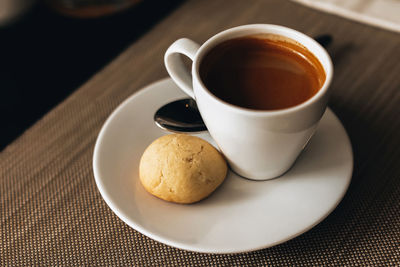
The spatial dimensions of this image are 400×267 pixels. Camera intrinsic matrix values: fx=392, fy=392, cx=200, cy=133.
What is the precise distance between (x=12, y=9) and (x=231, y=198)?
1.14 meters

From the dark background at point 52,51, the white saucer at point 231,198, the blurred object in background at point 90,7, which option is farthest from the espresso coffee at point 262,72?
the blurred object in background at point 90,7

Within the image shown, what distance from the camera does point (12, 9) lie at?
135 cm

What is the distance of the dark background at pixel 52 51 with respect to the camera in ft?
3.70

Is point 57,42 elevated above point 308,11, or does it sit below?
below

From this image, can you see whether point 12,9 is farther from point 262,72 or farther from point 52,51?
point 262,72

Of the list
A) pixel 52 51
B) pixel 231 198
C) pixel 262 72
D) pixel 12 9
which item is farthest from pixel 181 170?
pixel 12 9

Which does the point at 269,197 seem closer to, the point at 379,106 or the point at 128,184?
the point at 128,184

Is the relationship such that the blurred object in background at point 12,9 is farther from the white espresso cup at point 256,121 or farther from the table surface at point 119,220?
the white espresso cup at point 256,121

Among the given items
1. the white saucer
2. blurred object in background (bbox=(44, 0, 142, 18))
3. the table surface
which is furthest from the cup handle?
blurred object in background (bbox=(44, 0, 142, 18))

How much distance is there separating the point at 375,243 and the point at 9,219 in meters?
0.61

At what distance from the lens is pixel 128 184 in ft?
2.06

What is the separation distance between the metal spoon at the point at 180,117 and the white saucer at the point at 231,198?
18mm

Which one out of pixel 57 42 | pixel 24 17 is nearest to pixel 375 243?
pixel 57 42

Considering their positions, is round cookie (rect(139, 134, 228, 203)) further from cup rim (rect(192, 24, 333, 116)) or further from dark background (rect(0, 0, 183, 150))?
dark background (rect(0, 0, 183, 150))
